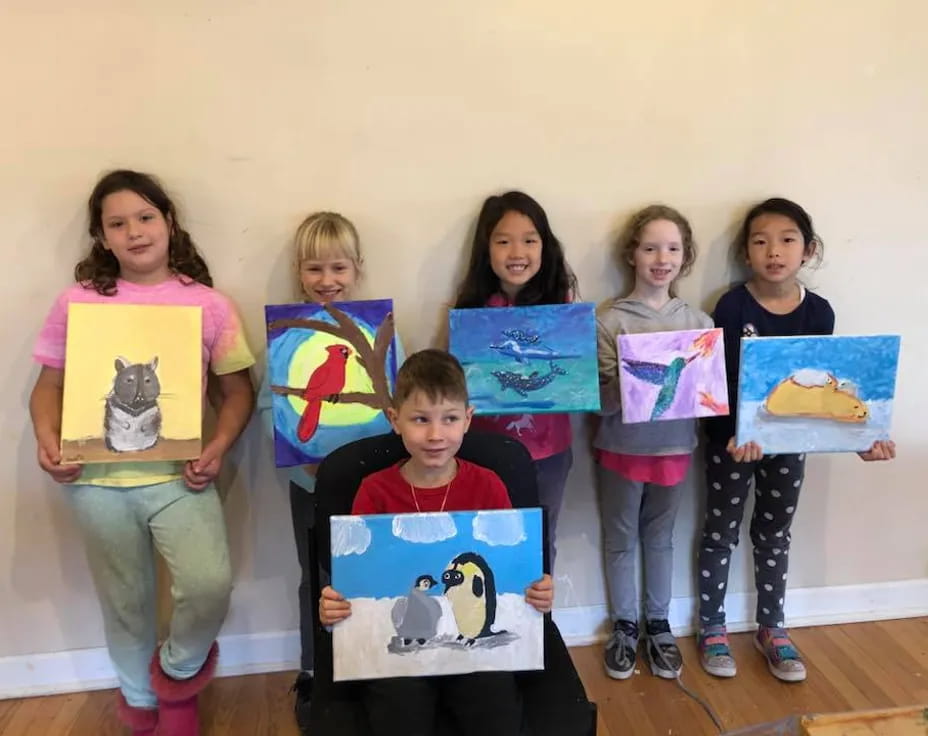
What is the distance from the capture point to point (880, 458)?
1.89m

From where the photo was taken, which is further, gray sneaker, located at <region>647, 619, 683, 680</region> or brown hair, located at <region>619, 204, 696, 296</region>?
gray sneaker, located at <region>647, 619, 683, 680</region>

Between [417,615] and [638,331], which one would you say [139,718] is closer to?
[417,615]

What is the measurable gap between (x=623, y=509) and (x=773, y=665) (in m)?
0.63

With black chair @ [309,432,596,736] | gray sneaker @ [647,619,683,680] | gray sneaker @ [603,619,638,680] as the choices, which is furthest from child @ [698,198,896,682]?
black chair @ [309,432,596,736]

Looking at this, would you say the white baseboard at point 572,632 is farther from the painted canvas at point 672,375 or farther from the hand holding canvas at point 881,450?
the painted canvas at point 672,375

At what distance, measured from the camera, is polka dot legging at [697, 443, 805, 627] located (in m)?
2.09

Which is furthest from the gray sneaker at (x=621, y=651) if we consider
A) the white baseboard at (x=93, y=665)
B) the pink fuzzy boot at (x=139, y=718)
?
the pink fuzzy boot at (x=139, y=718)

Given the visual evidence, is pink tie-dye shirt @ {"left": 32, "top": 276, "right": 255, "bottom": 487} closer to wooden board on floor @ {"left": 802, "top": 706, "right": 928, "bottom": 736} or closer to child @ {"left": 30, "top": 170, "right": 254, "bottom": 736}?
child @ {"left": 30, "top": 170, "right": 254, "bottom": 736}

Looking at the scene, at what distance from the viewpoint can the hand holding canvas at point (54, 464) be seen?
1.68 meters

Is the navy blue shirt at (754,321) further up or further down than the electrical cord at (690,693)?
further up

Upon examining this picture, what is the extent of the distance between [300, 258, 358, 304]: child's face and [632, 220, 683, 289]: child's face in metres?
0.75

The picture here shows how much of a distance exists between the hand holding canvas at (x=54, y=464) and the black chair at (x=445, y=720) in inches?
24.6

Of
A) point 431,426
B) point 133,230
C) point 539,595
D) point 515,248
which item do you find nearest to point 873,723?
point 539,595

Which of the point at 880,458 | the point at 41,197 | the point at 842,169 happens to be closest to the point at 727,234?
the point at 842,169
